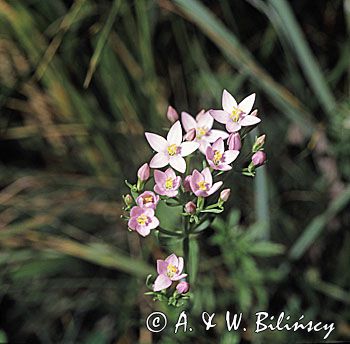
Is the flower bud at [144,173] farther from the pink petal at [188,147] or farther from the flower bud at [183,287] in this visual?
the flower bud at [183,287]

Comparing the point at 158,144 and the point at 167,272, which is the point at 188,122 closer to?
the point at 158,144

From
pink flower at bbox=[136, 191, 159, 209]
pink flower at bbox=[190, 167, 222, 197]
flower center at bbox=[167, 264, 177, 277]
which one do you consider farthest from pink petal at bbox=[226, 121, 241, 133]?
flower center at bbox=[167, 264, 177, 277]

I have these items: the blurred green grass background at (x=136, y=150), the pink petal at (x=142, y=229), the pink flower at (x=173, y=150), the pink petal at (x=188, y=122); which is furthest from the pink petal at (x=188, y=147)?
the blurred green grass background at (x=136, y=150)

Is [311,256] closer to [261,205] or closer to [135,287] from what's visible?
[261,205]

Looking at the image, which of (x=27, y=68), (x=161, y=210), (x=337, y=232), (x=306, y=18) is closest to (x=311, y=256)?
(x=337, y=232)

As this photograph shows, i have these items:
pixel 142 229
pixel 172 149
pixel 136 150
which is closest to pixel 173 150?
pixel 172 149
